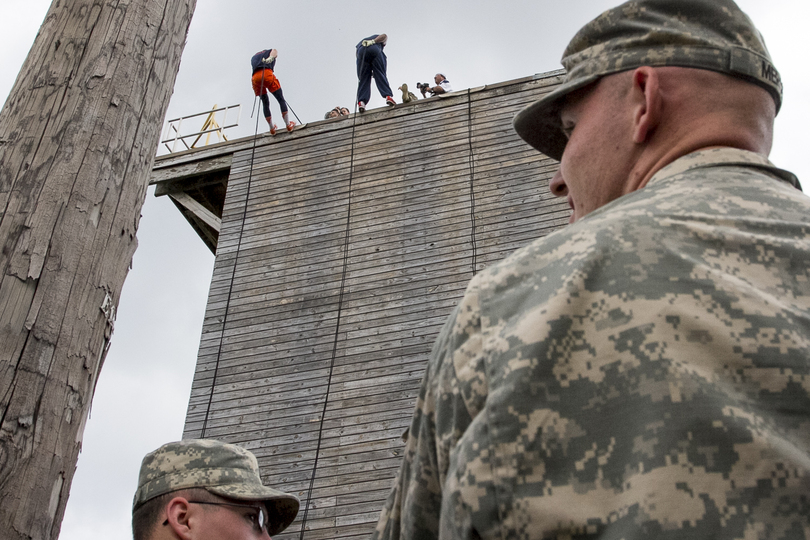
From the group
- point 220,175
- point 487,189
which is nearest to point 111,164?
point 487,189

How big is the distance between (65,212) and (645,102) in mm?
1489

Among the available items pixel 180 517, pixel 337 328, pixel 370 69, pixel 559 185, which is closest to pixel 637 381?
pixel 559 185

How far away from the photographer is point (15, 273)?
2.08m

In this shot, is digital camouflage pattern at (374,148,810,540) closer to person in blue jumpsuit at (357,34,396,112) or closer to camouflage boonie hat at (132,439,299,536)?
camouflage boonie hat at (132,439,299,536)

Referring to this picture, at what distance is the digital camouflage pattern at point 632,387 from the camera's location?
94cm

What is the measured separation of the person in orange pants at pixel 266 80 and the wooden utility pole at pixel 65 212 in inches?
492

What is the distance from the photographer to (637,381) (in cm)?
101

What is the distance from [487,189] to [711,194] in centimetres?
1128

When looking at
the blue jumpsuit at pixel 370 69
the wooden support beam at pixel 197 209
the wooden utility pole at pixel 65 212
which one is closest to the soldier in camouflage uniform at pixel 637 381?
the wooden utility pole at pixel 65 212

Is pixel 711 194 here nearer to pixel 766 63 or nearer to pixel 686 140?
pixel 686 140

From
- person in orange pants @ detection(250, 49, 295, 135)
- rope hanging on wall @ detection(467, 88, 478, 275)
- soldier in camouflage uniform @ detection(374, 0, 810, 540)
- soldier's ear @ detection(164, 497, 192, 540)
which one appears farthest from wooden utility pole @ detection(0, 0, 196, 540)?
person in orange pants @ detection(250, 49, 295, 135)

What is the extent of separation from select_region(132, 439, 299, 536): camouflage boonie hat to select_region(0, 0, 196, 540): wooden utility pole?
0.85 meters

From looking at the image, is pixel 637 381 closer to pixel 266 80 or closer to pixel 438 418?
pixel 438 418

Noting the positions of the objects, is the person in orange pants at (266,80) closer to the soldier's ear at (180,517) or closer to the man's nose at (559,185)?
the soldier's ear at (180,517)
